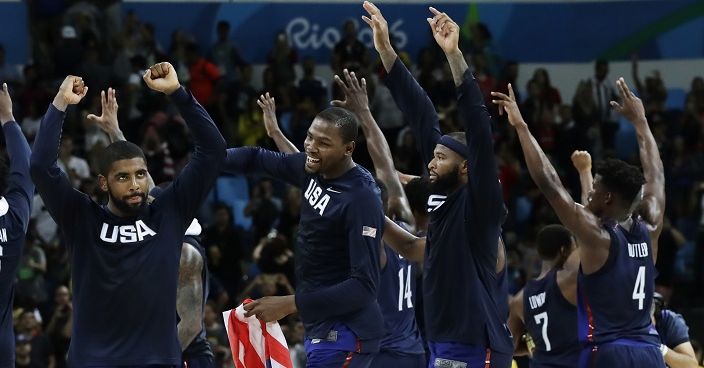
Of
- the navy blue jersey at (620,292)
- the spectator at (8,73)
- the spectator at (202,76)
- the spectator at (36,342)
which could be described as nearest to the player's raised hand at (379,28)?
the navy blue jersey at (620,292)

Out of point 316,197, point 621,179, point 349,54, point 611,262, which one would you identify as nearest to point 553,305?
point 611,262

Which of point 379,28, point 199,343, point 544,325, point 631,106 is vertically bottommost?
point 199,343

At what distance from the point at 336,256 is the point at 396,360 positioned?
1.58 m

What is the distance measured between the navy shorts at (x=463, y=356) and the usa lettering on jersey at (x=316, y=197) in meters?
1.10

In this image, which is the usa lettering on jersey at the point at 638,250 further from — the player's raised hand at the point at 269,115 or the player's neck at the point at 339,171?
the player's raised hand at the point at 269,115

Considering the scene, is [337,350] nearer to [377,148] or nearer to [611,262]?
[611,262]

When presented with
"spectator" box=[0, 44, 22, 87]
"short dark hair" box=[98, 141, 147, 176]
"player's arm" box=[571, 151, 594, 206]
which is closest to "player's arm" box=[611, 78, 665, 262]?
"player's arm" box=[571, 151, 594, 206]

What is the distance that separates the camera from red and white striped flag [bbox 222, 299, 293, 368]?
8.50 metres

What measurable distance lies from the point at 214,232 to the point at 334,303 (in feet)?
32.5

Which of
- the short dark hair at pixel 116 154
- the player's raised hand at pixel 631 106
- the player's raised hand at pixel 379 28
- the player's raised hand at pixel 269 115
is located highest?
the player's raised hand at pixel 379 28

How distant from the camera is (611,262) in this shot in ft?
28.2

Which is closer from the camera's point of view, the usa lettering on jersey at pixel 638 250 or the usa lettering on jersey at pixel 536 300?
the usa lettering on jersey at pixel 638 250

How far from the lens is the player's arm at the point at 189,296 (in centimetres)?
948

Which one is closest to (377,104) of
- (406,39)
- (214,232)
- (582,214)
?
(406,39)
